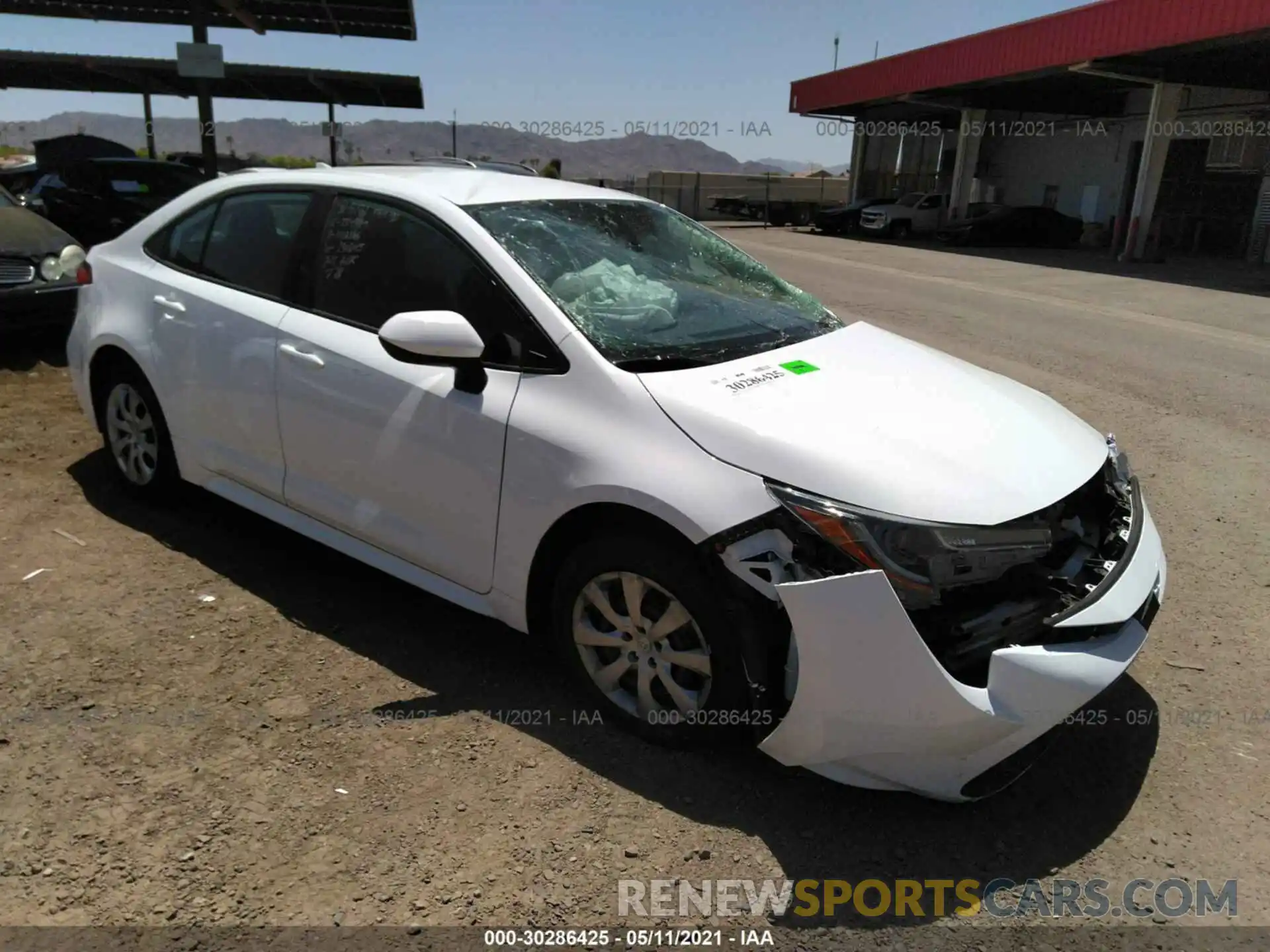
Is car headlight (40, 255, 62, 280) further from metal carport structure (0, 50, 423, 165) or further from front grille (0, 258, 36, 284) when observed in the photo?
metal carport structure (0, 50, 423, 165)

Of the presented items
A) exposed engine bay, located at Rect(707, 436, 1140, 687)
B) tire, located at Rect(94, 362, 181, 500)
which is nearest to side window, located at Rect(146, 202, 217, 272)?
tire, located at Rect(94, 362, 181, 500)

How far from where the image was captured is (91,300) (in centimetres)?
462

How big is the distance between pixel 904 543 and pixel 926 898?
910 millimetres

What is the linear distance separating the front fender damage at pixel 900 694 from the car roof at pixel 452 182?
2.04 m

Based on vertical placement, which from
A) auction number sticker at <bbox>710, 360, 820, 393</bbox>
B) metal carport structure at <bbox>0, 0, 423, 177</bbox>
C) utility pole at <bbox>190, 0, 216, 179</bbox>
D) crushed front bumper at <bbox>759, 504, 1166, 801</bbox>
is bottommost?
crushed front bumper at <bbox>759, 504, 1166, 801</bbox>

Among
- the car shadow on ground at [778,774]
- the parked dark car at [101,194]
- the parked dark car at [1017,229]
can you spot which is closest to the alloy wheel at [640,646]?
the car shadow on ground at [778,774]

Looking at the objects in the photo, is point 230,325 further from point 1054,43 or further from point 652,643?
point 1054,43

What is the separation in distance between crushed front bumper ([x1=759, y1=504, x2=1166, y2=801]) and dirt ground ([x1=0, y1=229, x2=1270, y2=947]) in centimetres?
27

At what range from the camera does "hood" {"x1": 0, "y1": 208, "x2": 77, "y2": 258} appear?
7293 mm

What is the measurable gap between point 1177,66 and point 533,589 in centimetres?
2616

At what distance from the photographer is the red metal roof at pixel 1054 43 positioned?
62.2 ft

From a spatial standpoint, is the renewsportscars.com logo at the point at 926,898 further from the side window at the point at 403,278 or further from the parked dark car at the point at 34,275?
the parked dark car at the point at 34,275

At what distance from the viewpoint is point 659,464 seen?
265 centimetres

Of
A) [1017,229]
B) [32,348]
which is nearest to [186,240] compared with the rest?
[32,348]
